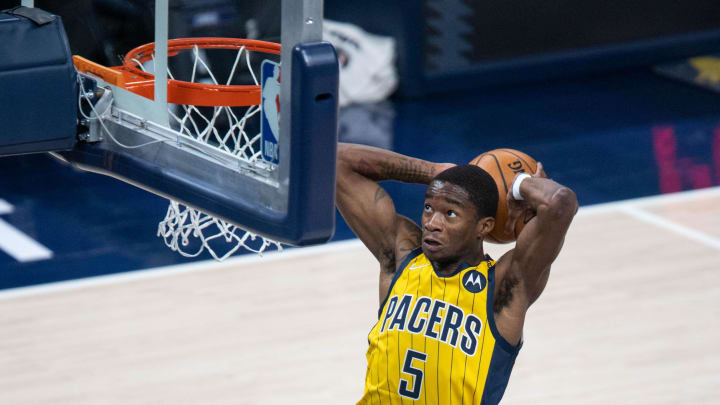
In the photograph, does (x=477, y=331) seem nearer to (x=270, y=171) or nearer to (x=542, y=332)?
(x=270, y=171)

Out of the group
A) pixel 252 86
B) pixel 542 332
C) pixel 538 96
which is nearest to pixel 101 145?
pixel 252 86

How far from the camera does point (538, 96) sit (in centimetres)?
1031

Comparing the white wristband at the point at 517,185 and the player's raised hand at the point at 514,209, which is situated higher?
the white wristband at the point at 517,185

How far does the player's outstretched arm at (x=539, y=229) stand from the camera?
11.3 feet

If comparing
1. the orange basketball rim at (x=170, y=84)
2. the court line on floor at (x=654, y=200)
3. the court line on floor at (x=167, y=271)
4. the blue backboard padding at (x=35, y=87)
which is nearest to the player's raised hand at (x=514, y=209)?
the orange basketball rim at (x=170, y=84)

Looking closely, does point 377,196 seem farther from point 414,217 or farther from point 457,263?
point 414,217

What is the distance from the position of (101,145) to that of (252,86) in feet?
1.61

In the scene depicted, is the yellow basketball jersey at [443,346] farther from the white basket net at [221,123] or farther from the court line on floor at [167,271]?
the court line on floor at [167,271]

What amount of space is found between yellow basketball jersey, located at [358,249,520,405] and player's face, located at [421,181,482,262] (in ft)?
0.50

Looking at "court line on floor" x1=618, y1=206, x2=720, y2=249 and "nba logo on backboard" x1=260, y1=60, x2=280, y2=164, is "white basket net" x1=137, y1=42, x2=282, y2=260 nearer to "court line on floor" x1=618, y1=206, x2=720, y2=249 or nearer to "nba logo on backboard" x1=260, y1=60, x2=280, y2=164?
"nba logo on backboard" x1=260, y1=60, x2=280, y2=164

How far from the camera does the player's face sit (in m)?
3.54

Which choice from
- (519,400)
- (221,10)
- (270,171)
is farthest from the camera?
(519,400)

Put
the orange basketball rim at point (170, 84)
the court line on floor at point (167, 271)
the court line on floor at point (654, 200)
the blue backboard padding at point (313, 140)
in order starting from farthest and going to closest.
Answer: the court line on floor at point (654, 200)
the court line on floor at point (167, 271)
the orange basketball rim at point (170, 84)
the blue backboard padding at point (313, 140)

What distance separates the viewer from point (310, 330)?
20.2 feet
